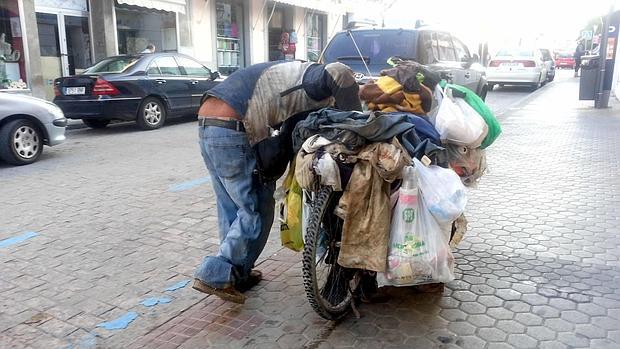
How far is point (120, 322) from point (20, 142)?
5368 mm

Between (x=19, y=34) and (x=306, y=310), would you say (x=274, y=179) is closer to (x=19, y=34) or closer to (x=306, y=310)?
(x=306, y=310)

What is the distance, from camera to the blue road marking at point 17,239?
177 inches

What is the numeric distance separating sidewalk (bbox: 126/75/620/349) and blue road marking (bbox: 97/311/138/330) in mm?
233

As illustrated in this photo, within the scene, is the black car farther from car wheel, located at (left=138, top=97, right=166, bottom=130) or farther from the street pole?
the street pole

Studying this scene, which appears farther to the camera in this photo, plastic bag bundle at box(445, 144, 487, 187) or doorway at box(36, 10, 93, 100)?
doorway at box(36, 10, 93, 100)

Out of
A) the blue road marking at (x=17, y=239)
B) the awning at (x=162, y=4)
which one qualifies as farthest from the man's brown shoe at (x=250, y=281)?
the awning at (x=162, y=4)

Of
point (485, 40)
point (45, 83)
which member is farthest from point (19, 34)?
point (485, 40)

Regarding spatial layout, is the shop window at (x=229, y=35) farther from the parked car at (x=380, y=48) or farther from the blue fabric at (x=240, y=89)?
the blue fabric at (x=240, y=89)

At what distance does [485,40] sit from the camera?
29406 mm

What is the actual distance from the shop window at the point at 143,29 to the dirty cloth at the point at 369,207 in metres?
14.0

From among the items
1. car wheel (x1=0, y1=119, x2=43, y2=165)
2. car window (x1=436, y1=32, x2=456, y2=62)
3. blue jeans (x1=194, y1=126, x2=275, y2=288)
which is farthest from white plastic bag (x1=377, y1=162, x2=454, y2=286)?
car window (x1=436, y1=32, x2=456, y2=62)

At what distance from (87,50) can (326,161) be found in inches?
545

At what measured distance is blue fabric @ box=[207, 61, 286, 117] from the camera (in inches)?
121

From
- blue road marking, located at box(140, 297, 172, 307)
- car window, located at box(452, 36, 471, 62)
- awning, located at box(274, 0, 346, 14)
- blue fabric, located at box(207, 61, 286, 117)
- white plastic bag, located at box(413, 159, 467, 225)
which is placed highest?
awning, located at box(274, 0, 346, 14)
